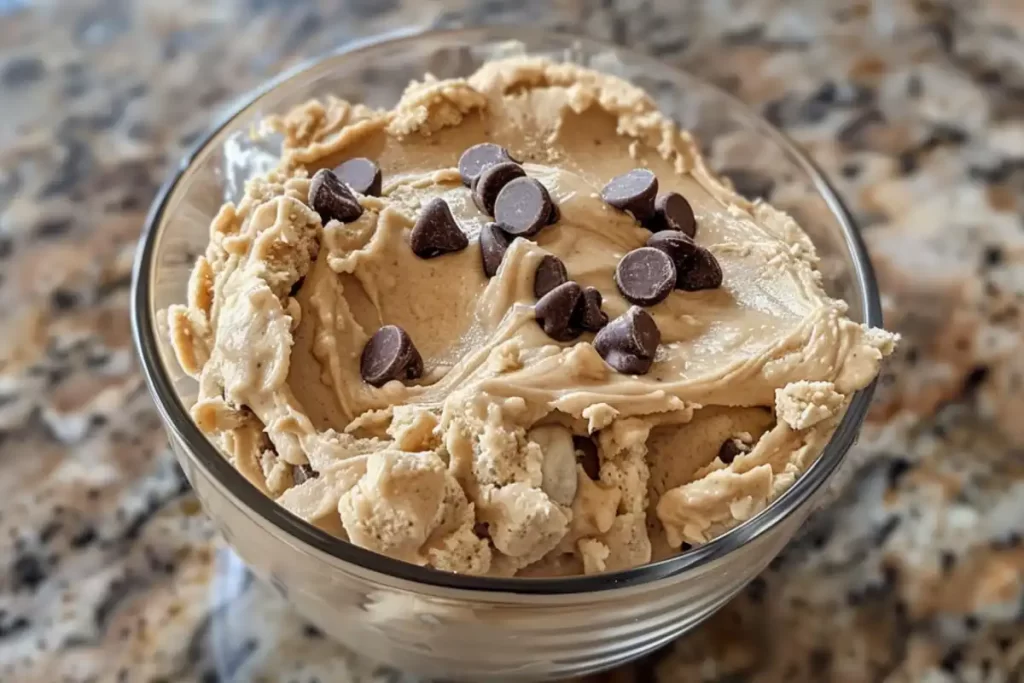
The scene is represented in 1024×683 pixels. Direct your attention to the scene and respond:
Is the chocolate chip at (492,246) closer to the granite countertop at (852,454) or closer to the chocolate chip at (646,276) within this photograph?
the chocolate chip at (646,276)

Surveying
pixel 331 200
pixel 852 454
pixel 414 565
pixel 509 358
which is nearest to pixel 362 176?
pixel 331 200

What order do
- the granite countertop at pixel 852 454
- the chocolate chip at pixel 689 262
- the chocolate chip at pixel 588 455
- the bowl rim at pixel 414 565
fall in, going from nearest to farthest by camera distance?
the bowl rim at pixel 414 565 → the chocolate chip at pixel 588 455 → the chocolate chip at pixel 689 262 → the granite countertop at pixel 852 454

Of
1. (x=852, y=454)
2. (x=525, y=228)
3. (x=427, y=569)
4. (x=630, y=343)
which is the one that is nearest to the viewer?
(x=427, y=569)

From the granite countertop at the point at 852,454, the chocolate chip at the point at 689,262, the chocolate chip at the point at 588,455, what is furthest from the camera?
the granite countertop at the point at 852,454

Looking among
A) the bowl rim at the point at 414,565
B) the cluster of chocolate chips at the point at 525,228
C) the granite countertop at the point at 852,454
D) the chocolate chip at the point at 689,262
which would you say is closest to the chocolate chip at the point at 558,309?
the cluster of chocolate chips at the point at 525,228

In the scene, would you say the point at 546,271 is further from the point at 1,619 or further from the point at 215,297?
the point at 1,619

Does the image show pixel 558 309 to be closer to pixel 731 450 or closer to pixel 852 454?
pixel 731 450
